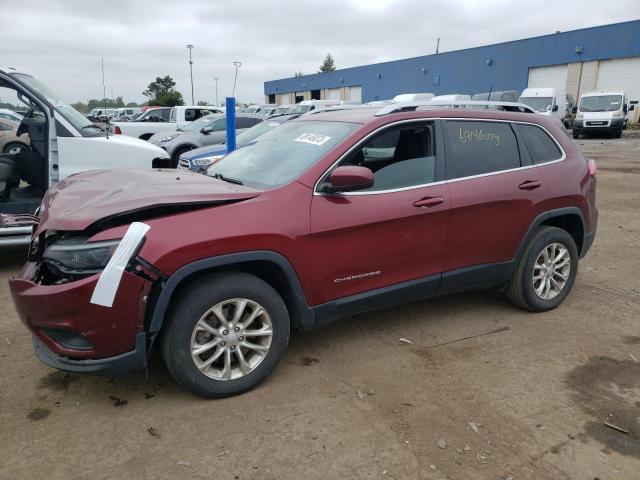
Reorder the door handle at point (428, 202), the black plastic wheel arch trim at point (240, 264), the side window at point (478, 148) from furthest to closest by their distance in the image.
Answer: the side window at point (478, 148), the door handle at point (428, 202), the black plastic wheel arch trim at point (240, 264)

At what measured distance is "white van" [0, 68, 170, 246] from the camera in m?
5.54

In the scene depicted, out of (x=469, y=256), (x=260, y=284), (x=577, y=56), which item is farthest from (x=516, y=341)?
(x=577, y=56)

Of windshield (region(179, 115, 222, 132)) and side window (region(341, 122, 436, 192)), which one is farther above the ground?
windshield (region(179, 115, 222, 132))

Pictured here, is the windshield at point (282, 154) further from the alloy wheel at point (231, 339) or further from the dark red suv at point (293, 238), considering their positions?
the alloy wheel at point (231, 339)

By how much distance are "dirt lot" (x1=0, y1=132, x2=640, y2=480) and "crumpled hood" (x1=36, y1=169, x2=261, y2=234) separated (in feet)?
3.69

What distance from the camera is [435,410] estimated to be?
3.08 metres

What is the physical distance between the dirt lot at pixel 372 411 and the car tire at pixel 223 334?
153 mm

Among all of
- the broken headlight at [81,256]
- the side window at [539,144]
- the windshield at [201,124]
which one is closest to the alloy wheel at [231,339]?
the broken headlight at [81,256]

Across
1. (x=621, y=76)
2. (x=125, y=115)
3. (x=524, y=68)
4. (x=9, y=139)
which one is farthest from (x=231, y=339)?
(x=524, y=68)

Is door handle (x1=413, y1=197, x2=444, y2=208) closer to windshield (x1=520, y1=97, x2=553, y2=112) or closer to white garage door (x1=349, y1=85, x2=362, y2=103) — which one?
windshield (x1=520, y1=97, x2=553, y2=112)

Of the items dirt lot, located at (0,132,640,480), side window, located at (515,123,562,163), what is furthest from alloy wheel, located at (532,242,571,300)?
side window, located at (515,123,562,163)

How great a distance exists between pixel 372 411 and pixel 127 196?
6.35 feet

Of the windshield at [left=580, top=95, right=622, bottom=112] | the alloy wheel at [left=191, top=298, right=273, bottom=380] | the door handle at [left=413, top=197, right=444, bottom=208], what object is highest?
the windshield at [left=580, top=95, right=622, bottom=112]

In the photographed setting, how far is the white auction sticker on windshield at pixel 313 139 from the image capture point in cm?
370
